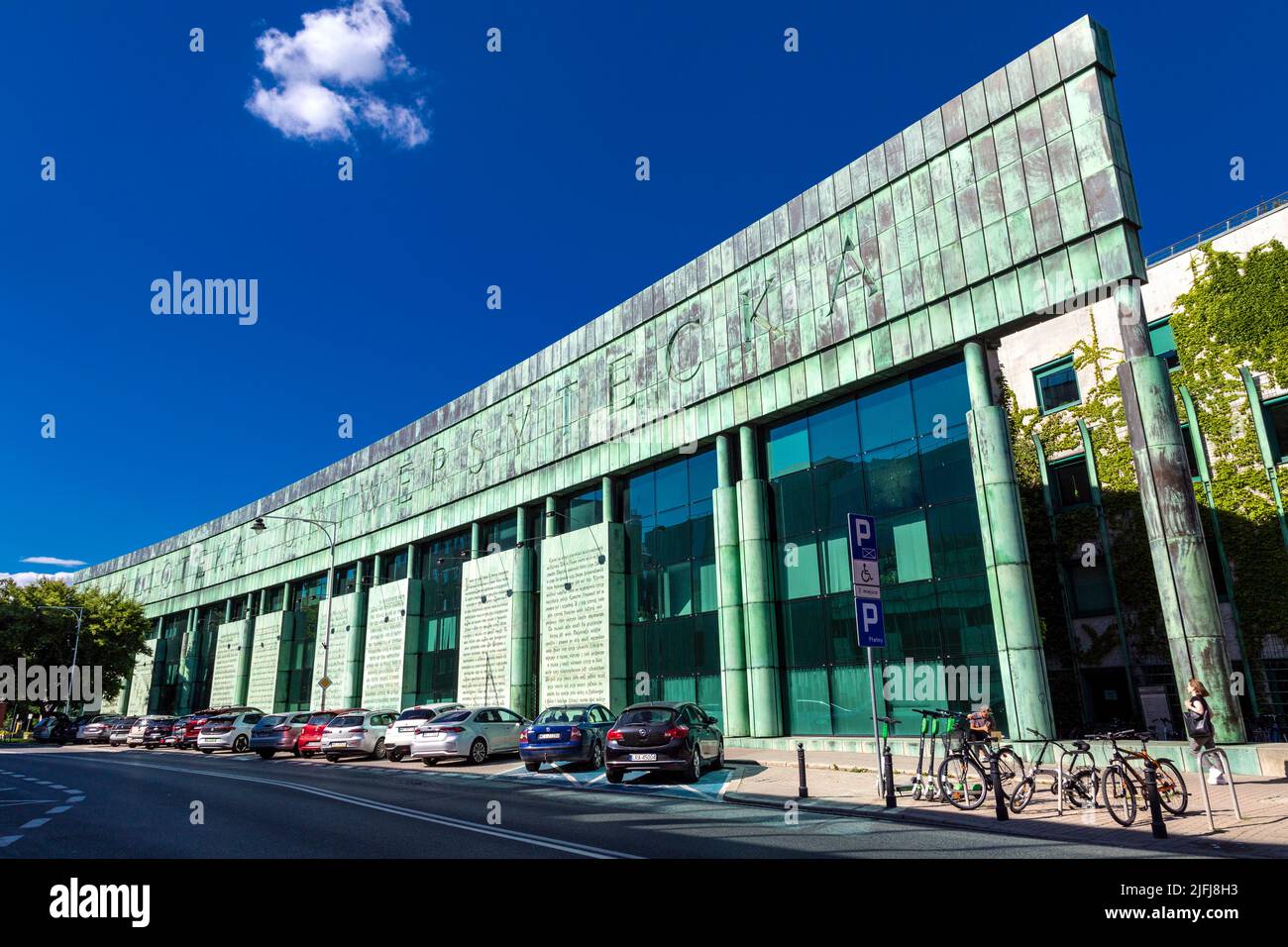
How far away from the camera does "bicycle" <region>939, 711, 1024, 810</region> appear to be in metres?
11.6

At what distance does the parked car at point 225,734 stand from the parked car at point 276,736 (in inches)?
144

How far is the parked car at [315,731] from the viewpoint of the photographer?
26.0m

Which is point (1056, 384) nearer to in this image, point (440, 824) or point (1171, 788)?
point (1171, 788)

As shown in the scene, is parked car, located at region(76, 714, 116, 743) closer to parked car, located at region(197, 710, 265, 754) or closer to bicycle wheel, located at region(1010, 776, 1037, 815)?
parked car, located at region(197, 710, 265, 754)

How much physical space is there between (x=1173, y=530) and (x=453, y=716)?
1786 centimetres

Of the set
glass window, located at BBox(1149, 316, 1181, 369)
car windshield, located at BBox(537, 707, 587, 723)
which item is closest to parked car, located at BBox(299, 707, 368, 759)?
car windshield, located at BBox(537, 707, 587, 723)

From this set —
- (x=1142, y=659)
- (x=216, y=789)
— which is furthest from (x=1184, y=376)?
(x=216, y=789)

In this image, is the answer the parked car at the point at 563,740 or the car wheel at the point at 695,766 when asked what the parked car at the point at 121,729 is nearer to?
the parked car at the point at 563,740

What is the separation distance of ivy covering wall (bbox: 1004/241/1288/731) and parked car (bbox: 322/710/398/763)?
75.1 ft

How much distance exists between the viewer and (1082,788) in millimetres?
10859

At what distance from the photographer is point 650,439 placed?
2980 cm

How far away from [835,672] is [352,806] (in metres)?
14.5

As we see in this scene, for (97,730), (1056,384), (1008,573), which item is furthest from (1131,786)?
(97,730)
